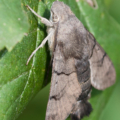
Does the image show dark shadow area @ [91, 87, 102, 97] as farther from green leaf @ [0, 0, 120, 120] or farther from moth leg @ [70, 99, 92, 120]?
moth leg @ [70, 99, 92, 120]

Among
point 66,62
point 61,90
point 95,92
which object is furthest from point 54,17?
point 95,92

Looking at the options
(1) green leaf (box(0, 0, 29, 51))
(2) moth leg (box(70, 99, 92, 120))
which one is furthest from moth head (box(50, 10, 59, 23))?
(2) moth leg (box(70, 99, 92, 120))

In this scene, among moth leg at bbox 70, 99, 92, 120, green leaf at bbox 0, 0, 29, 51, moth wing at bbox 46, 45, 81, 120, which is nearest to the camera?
green leaf at bbox 0, 0, 29, 51

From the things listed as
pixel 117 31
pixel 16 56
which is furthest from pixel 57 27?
pixel 117 31

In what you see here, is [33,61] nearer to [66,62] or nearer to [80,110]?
[66,62]

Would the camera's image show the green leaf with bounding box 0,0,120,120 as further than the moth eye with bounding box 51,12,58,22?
No

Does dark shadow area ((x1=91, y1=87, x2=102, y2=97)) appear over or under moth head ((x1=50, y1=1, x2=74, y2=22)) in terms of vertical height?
under
